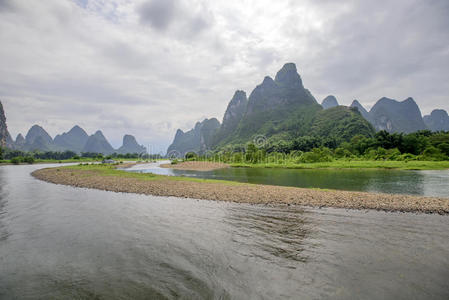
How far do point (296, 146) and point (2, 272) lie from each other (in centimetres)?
10701

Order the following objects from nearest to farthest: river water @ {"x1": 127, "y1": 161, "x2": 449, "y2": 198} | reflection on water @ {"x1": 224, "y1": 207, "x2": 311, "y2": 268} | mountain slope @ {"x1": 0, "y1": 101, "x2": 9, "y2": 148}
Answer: reflection on water @ {"x1": 224, "y1": 207, "x2": 311, "y2": 268} < river water @ {"x1": 127, "y1": 161, "x2": 449, "y2": 198} < mountain slope @ {"x1": 0, "y1": 101, "x2": 9, "y2": 148}

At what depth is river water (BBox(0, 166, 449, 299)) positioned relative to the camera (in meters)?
6.41

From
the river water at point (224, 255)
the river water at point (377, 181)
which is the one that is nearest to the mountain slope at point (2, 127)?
the river water at point (377, 181)

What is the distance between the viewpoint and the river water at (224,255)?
641 cm

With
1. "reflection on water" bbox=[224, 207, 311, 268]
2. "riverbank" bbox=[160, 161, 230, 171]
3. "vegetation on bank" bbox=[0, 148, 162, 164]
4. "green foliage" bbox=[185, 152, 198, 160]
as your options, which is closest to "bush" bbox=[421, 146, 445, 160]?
"riverbank" bbox=[160, 161, 230, 171]

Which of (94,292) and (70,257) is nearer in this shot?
(94,292)

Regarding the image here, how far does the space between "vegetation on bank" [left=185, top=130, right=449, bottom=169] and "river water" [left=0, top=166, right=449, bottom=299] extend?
49.3 meters

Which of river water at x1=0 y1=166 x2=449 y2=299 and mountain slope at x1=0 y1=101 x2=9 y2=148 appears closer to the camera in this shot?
river water at x1=0 y1=166 x2=449 y2=299

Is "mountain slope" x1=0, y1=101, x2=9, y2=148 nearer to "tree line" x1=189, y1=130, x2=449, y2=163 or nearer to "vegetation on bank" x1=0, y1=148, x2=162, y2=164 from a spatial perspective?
"vegetation on bank" x1=0, y1=148, x2=162, y2=164

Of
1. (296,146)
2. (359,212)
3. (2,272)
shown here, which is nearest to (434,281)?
(359,212)

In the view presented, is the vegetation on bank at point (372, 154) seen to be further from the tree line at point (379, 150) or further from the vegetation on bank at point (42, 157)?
the vegetation on bank at point (42, 157)

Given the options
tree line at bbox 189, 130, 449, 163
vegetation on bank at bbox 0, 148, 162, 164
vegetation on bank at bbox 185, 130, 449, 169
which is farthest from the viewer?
vegetation on bank at bbox 0, 148, 162, 164

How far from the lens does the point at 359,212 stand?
1438cm

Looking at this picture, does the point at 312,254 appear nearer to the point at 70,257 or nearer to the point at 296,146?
the point at 70,257
